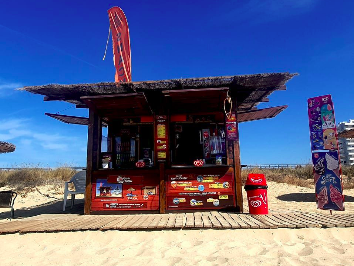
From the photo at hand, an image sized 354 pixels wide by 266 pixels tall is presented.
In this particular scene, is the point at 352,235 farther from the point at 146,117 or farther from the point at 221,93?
→ the point at 146,117

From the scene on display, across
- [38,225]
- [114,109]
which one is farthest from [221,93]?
[38,225]

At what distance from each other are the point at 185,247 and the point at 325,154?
426 cm

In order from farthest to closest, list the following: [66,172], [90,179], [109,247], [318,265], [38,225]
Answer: [66,172]
[90,179]
[38,225]
[109,247]
[318,265]

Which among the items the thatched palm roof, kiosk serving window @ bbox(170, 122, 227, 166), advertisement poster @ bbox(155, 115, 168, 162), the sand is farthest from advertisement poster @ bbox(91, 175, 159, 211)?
the thatched palm roof

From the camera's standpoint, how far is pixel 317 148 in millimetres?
6207

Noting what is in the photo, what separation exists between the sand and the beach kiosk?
2.13 meters

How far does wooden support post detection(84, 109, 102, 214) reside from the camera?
666 cm

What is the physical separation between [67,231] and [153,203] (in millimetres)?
2339

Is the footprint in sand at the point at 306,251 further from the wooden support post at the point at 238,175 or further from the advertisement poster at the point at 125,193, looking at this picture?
the advertisement poster at the point at 125,193

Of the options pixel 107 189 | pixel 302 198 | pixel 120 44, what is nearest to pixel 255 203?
pixel 107 189

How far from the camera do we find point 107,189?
671cm

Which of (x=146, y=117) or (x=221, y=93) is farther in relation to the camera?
(x=146, y=117)

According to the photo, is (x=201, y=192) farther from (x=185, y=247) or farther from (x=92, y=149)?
(x=92, y=149)

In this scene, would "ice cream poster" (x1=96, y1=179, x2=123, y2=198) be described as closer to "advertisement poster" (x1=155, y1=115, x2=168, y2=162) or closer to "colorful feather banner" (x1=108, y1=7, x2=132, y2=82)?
"advertisement poster" (x1=155, y1=115, x2=168, y2=162)
